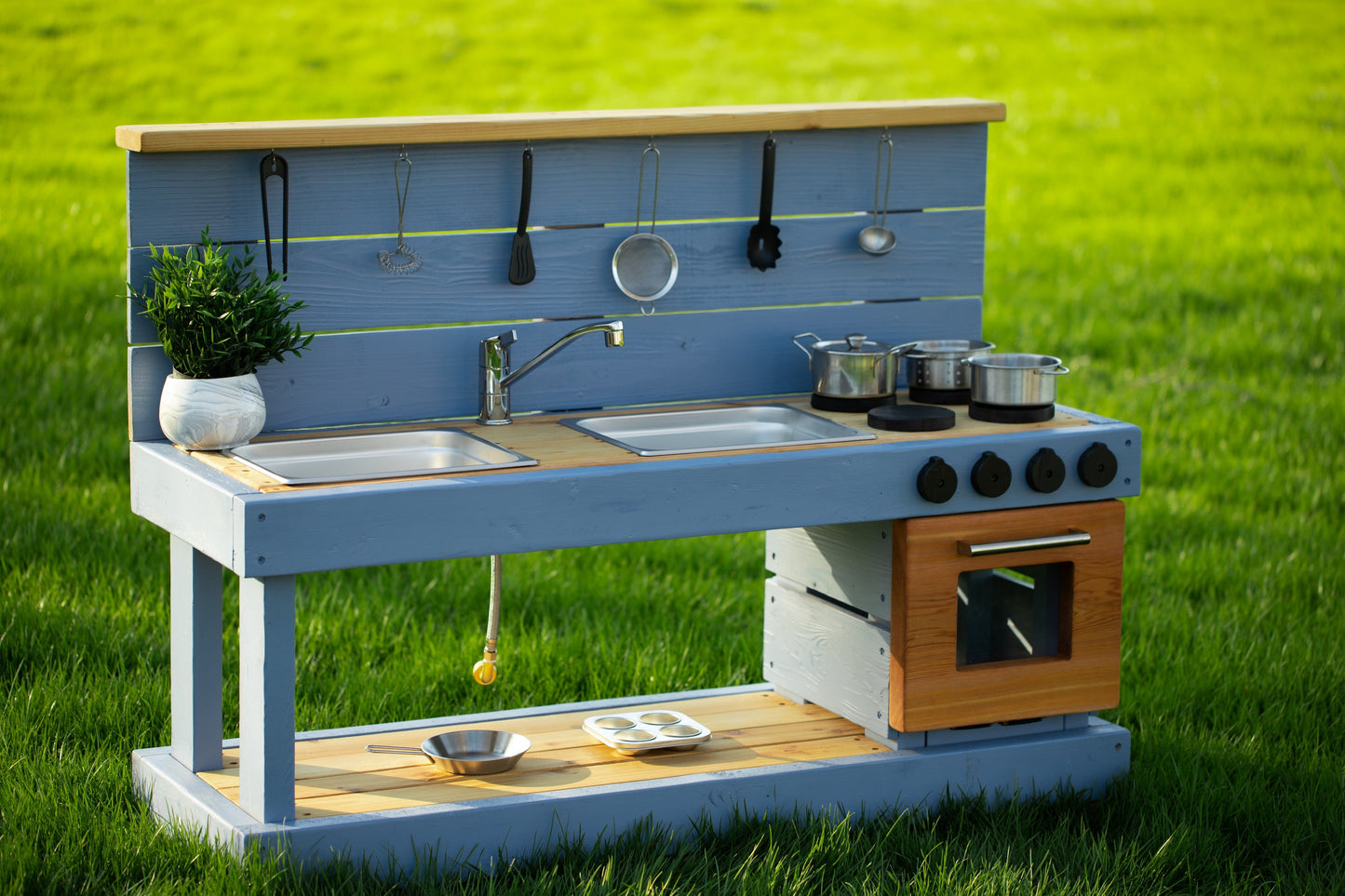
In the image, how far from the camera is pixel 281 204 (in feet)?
11.9

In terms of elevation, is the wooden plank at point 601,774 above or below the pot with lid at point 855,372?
below

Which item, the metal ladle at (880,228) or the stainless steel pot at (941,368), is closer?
the stainless steel pot at (941,368)

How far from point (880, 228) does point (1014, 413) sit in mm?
618

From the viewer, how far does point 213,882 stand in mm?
3086

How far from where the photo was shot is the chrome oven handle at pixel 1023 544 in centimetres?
363

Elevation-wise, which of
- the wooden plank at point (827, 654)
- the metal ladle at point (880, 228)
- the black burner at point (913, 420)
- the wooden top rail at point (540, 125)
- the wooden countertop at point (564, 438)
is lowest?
the wooden plank at point (827, 654)

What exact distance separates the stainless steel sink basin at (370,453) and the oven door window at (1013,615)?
1161 millimetres

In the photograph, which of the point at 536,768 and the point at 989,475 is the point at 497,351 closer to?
the point at 536,768

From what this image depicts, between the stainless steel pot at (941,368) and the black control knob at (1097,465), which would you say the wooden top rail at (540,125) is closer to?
the stainless steel pot at (941,368)

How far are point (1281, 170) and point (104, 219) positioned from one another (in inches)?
272

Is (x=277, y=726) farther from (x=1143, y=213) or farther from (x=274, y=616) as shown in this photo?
(x=1143, y=213)

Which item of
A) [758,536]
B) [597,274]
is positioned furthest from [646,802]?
[758,536]

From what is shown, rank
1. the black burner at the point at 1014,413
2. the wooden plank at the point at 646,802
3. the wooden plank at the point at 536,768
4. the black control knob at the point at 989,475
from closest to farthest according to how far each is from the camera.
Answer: the wooden plank at the point at 646,802, the wooden plank at the point at 536,768, the black control knob at the point at 989,475, the black burner at the point at 1014,413

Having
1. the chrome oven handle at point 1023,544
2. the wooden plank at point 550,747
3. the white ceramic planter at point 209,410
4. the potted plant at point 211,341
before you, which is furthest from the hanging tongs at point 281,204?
the chrome oven handle at point 1023,544
